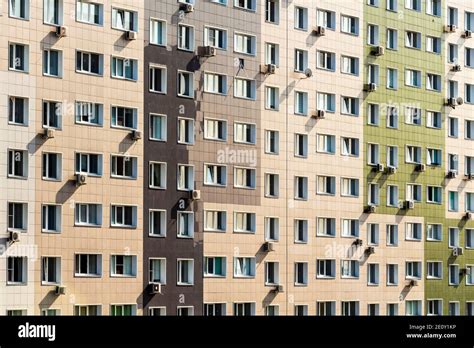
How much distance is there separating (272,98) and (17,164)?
2043 mm

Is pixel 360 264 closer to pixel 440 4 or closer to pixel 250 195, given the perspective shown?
pixel 250 195

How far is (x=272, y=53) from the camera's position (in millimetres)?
8133

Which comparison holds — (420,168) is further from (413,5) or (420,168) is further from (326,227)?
(413,5)

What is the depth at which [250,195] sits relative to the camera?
26.5ft

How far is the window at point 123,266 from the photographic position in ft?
24.5

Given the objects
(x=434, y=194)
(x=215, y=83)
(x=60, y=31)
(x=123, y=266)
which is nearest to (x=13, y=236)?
(x=123, y=266)

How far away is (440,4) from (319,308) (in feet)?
8.51

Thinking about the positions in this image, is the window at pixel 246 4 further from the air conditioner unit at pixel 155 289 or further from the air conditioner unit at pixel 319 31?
the air conditioner unit at pixel 155 289

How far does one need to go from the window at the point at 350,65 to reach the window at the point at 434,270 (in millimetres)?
1744

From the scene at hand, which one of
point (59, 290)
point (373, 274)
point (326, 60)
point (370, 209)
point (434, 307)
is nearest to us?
point (59, 290)

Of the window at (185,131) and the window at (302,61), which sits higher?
the window at (302,61)

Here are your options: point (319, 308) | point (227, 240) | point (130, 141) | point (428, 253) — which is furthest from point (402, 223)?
point (130, 141)

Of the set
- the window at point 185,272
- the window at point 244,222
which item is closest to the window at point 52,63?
the window at point 185,272
